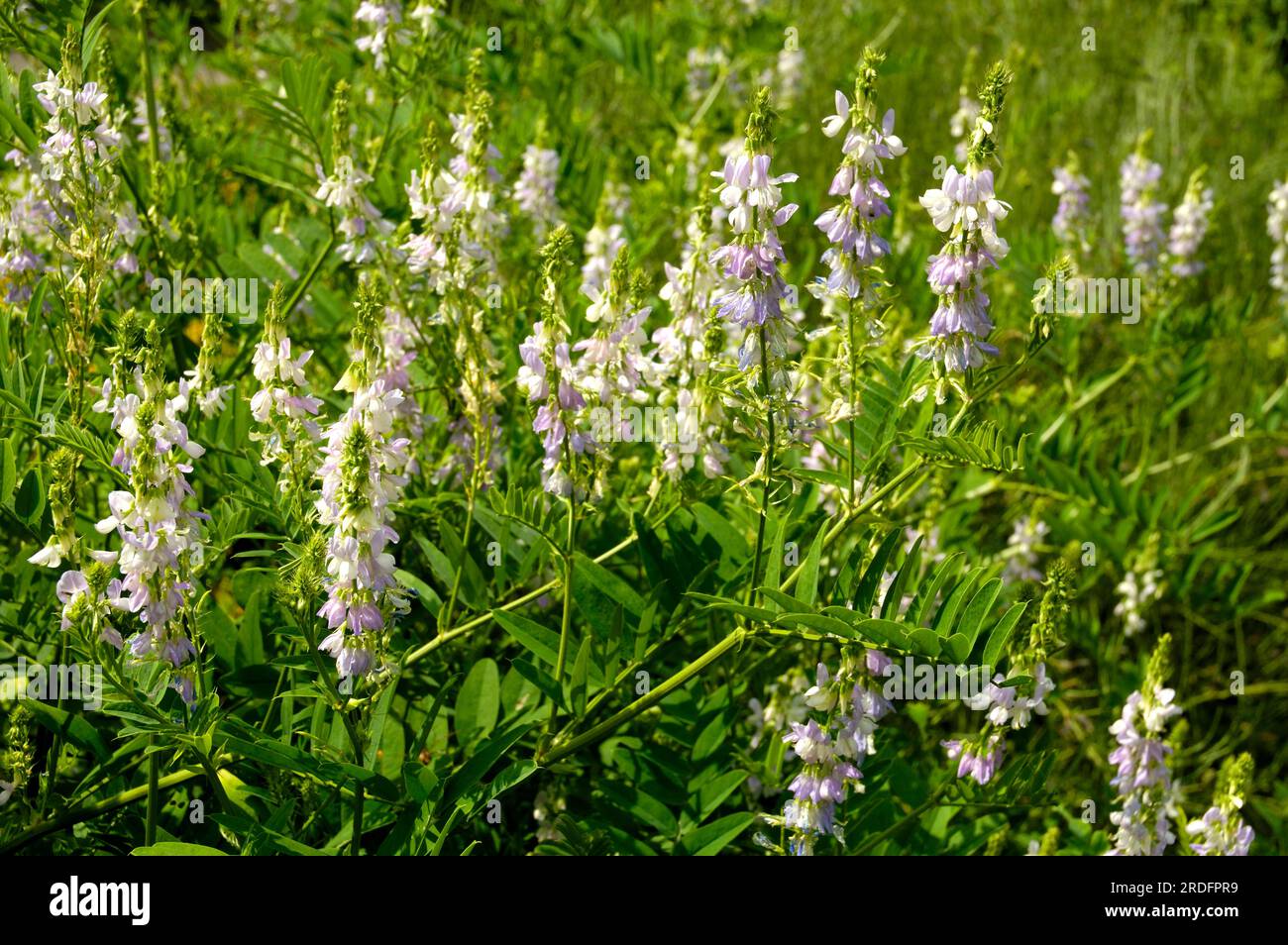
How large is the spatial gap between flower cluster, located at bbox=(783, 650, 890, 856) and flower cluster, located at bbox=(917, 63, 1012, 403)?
0.44 metres

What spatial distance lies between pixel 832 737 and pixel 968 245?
0.78 metres

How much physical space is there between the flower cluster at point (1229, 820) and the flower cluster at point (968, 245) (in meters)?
0.95

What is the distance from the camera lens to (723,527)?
2148 mm

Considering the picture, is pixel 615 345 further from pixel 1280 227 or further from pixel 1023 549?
pixel 1280 227

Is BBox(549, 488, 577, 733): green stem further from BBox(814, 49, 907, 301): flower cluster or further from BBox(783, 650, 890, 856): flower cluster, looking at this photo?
BBox(814, 49, 907, 301): flower cluster

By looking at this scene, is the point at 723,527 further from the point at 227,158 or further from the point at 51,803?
the point at 227,158

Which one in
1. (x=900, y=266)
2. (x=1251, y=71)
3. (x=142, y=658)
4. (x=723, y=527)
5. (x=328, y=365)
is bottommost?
(x=142, y=658)

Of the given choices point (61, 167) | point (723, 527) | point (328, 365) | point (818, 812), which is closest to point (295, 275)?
point (328, 365)

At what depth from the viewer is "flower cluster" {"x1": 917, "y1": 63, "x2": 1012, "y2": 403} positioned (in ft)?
5.59

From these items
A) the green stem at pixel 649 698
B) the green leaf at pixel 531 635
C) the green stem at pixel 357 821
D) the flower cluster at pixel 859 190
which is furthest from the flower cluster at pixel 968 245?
the green stem at pixel 357 821

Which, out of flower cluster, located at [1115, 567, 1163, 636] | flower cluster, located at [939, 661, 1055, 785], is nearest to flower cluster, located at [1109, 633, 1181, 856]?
flower cluster, located at [939, 661, 1055, 785]

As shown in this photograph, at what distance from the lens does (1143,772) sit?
7.59ft

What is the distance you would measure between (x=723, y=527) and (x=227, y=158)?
174cm

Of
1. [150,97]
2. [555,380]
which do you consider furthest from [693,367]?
[150,97]
